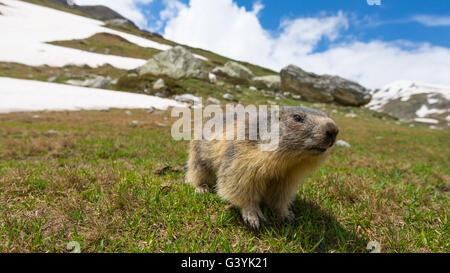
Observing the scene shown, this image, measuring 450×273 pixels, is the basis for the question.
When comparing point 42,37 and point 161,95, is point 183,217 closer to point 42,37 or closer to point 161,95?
point 161,95

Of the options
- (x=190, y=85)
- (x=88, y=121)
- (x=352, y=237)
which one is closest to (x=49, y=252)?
(x=352, y=237)

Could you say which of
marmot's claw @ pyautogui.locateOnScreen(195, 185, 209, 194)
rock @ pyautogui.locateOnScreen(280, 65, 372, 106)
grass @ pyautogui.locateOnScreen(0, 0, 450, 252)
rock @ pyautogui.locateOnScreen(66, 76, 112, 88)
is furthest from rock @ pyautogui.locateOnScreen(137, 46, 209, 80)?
marmot's claw @ pyautogui.locateOnScreen(195, 185, 209, 194)

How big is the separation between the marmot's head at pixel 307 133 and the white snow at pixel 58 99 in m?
18.9

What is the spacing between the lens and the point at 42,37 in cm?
5241

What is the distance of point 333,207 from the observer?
3.40 metres

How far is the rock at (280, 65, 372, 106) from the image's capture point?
35.6m

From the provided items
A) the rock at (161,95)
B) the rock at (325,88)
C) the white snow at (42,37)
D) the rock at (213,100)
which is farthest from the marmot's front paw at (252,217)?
the white snow at (42,37)

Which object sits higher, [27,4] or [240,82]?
[27,4]

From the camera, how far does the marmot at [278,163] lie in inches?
104

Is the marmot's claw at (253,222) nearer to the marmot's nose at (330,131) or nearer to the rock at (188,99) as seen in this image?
the marmot's nose at (330,131)

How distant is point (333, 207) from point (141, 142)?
22.3ft

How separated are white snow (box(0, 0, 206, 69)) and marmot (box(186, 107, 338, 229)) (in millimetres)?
46450

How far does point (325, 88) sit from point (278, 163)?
37445mm

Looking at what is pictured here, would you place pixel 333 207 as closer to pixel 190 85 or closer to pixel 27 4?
pixel 190 85
